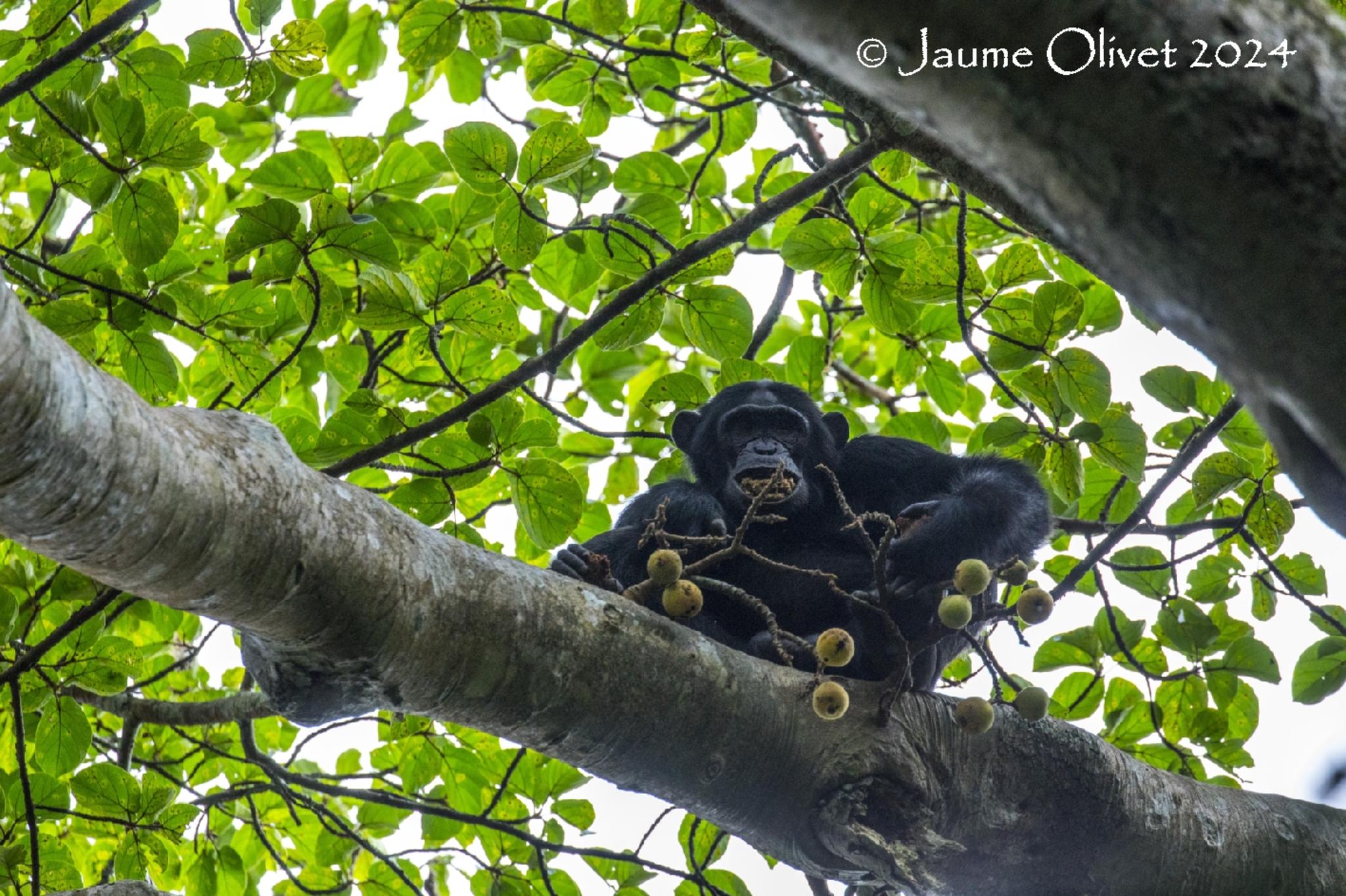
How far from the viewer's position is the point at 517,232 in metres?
3.80

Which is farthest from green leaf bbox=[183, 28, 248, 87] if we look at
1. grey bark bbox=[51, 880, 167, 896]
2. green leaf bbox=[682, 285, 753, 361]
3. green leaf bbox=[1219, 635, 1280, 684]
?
green leaf bbox=[1219, 635, 1280, 684]

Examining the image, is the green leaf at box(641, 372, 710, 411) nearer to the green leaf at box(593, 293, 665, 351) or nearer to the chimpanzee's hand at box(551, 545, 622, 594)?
the green leaf at box(593, 293, 665, 351)

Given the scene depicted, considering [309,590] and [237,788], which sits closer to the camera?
[309,590]

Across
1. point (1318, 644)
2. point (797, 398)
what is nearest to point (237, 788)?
point (797, 398)

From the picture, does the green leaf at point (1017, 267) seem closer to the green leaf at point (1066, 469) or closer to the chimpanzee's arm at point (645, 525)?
the green leaf at point (1066, 469)

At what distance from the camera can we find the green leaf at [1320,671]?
392 cm

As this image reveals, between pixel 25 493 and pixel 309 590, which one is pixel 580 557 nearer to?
pixel 309 590

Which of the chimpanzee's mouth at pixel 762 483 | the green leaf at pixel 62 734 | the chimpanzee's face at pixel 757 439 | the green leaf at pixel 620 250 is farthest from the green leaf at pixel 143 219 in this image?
the chimpanzee's face at pixel 757 439

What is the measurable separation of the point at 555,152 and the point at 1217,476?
224 centimetres

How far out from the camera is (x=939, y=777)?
2.94 meters

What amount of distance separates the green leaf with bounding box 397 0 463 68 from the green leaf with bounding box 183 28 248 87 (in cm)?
71

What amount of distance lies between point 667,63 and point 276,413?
2130 mm

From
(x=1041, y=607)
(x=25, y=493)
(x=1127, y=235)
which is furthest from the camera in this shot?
(x=1041, y=607)

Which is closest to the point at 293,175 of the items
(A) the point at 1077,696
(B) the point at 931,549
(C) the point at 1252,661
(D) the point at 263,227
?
(D) the point at 263,227
